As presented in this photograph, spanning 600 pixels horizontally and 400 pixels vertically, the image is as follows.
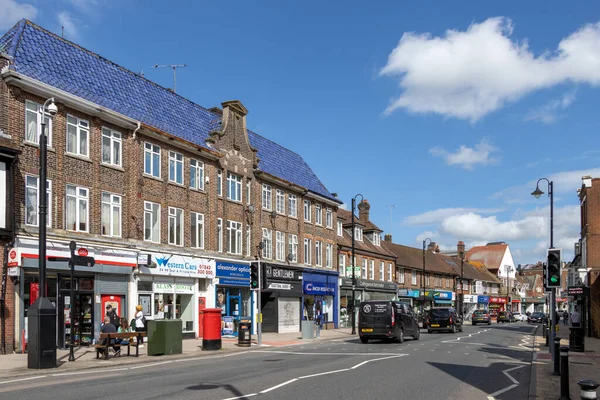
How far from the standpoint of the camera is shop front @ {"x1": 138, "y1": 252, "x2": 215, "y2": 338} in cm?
2822

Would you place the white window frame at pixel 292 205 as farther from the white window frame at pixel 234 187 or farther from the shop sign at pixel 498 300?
the shop sign at pixel 498 300

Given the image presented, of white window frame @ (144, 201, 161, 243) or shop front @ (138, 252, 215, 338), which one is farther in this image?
white window frame @ (144, 201, 161, 243)

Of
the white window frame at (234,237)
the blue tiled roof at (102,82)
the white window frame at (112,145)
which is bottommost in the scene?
the white window frame at (234,237)

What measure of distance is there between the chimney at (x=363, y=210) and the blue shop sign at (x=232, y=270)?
1004 inches

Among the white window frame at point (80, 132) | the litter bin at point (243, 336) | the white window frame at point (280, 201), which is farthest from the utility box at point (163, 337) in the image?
the white window frame at point (280, 201)

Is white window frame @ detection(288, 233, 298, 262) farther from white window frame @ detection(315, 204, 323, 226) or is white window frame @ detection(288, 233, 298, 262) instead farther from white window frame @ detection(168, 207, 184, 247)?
white window frame @ detection(168, 207, 184, 247)

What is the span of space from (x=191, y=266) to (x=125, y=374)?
1534 cm

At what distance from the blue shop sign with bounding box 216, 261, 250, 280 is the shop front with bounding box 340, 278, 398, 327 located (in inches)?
590

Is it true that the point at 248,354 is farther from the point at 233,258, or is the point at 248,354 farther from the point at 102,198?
the point at 233,258

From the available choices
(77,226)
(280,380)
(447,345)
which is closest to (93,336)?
(77,226)

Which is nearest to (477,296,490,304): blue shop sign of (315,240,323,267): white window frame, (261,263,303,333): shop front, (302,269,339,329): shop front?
(302,269,339,329): shop front

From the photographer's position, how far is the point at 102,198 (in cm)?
2648

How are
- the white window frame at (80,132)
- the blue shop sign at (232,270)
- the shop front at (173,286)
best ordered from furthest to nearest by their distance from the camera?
the blue shop sign at (232,270) → the shop front at (173,286) → the white window frame at (80,132)

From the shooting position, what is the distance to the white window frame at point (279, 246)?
4035cm
